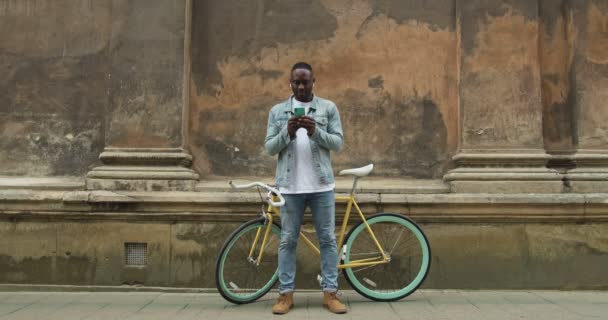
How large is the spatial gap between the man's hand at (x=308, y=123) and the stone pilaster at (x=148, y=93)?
67.9 inches

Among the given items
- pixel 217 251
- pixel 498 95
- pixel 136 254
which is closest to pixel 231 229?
pixel 217 251

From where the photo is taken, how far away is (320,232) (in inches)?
188

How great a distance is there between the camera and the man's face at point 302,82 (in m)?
4.69

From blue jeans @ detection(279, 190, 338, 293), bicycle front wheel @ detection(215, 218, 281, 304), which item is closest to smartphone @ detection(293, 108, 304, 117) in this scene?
blue jeans @ detection(279, 190, 338, 293)

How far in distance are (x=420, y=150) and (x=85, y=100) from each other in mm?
3520

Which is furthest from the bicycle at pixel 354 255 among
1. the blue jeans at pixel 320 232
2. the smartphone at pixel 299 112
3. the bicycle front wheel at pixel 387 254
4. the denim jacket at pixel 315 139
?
the smartphone at pixel 299 112

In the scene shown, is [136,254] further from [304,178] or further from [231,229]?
[304,178]

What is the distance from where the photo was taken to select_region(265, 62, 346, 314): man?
4.69 m

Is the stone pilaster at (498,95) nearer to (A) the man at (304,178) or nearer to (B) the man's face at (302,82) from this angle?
(A) the man at (304,178)

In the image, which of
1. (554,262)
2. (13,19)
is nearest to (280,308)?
(554,262)

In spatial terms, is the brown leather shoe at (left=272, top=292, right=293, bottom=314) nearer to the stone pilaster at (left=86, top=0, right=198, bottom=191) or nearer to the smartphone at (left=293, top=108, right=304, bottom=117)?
the smartphone at (left=293, top=108, right=304, bottom=117)

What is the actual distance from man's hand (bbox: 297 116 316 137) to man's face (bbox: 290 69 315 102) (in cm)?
31

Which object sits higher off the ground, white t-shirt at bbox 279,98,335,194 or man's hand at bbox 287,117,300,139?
man's hand at bbox 287,117,300,139

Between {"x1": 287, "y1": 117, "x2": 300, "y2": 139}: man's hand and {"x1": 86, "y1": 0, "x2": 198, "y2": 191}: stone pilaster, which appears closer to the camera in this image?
{"x1": 287, "y1": 117, "x2": 300, "y2": 139}: man's hand
